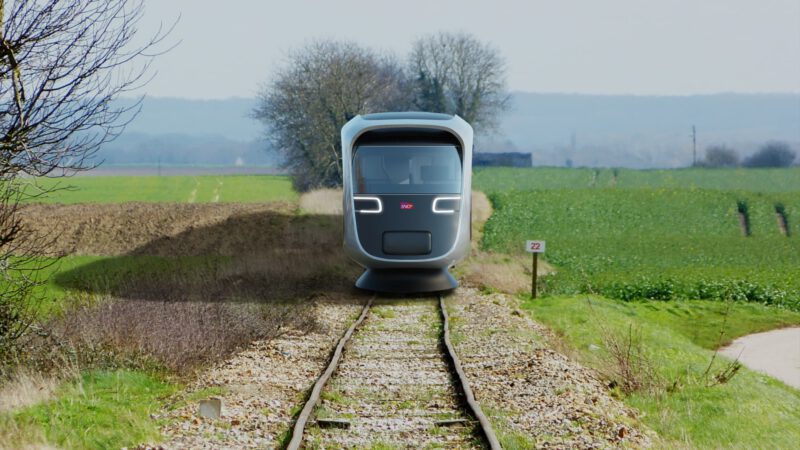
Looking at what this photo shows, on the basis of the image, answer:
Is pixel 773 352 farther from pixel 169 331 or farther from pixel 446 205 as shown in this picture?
pixel 169 331

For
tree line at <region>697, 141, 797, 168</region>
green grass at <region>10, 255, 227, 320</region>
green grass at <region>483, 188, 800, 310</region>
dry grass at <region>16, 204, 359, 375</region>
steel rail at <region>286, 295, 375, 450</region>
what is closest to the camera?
steel rail at <region>286, 295, 375, 450</region>

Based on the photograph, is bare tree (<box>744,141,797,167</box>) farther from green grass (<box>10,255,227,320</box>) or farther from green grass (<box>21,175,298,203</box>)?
green grass (<box>10,255,227,320</box>)

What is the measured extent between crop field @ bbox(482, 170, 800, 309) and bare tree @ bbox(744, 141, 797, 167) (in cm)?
5886

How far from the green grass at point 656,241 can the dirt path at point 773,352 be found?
4.68 feet

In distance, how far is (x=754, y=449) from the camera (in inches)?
355

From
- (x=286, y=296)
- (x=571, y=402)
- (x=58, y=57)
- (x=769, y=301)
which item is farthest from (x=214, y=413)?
(x=769, y=301)

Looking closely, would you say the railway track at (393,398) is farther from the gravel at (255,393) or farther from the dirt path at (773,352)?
the dirt path at (773,352)

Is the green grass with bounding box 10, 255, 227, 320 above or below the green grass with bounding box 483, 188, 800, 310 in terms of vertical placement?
above

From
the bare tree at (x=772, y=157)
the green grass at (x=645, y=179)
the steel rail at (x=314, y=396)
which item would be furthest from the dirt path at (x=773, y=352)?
the bare tree at (x=772, y=157)

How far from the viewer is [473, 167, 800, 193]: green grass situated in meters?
74.4

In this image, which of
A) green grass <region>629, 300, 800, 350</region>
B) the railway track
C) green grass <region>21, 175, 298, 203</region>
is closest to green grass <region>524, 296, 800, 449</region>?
green grass <region>629, 300, 800, 350</region>

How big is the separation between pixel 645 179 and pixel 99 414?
7481 centimetres

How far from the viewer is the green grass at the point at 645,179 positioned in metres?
74.4

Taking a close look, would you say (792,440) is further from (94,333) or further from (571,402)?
(94,333)
